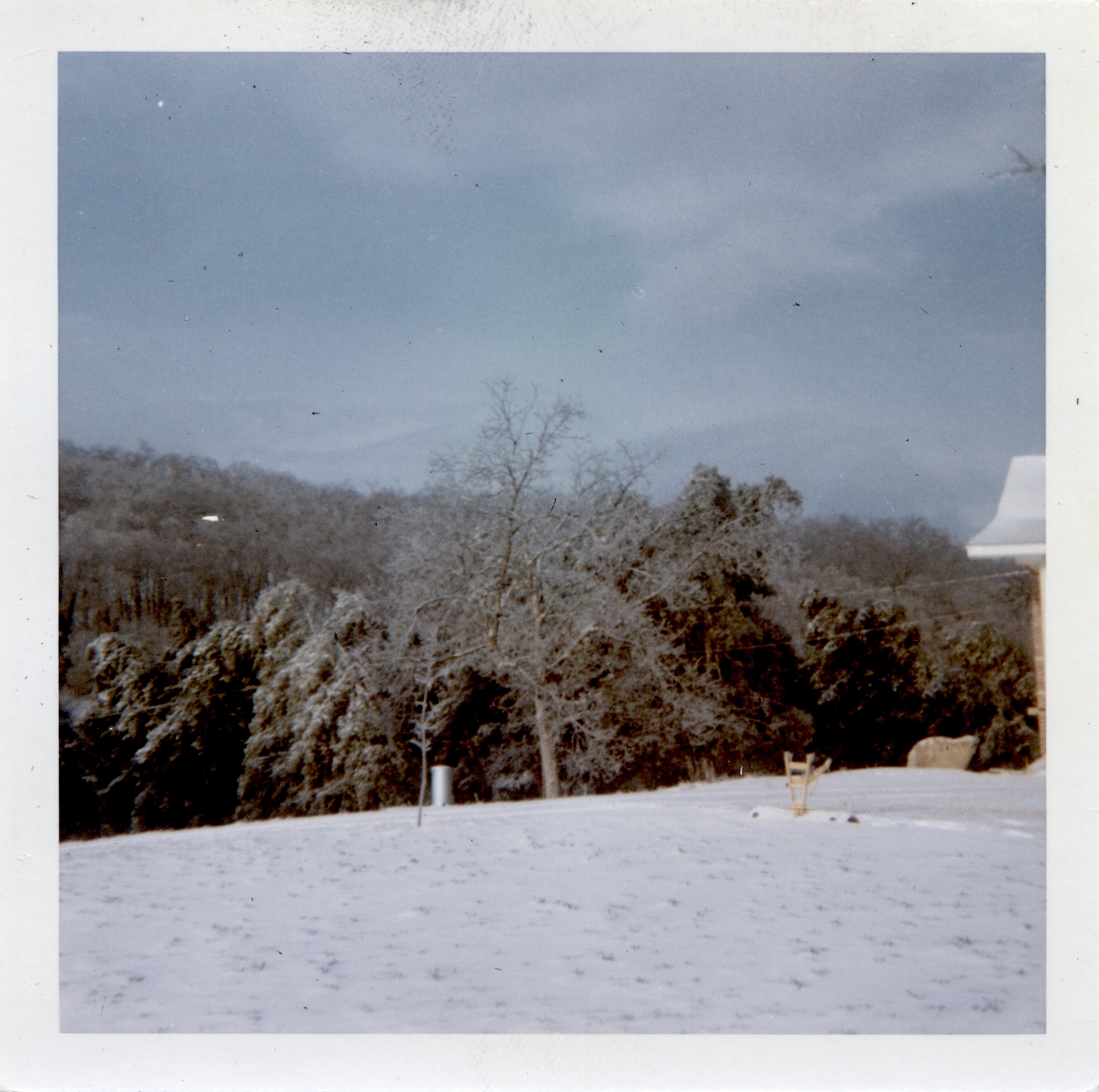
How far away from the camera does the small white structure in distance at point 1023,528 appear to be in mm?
3320

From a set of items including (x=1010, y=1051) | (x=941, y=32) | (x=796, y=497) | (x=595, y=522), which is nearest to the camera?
(x=1010, y=1051)

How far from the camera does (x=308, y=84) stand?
Answer: 3.36 meters

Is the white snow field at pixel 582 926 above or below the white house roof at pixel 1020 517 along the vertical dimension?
below

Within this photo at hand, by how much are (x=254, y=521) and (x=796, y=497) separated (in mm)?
2304

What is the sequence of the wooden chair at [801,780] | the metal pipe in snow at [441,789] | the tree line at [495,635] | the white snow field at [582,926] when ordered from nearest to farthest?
1. the white snow field at [582,926]
2. the tree line at [495,635]
3. the wooden chair at [801,780]
4. the metal pipe in snow at [441,789]

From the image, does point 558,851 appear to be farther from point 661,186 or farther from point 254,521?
point 661,186

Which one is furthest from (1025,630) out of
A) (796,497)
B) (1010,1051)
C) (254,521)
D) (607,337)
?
(254,521)

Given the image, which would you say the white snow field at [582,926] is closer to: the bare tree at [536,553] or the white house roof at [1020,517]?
the bare tree at [536,553]

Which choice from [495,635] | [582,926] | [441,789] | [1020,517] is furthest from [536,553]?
[1020,517]

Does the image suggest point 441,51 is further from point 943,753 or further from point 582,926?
point 943,753

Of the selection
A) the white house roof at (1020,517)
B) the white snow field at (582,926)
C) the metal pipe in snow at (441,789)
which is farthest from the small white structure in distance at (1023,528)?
the metal pipe in snow at (441,789)

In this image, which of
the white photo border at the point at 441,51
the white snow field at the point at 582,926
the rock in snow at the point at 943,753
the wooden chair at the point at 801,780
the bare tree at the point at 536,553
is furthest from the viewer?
the rock in snow at the point at 943,753

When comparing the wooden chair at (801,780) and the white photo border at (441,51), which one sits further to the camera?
the wooden chair at (801,780)

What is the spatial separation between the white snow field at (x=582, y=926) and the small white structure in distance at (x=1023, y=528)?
69 cm
